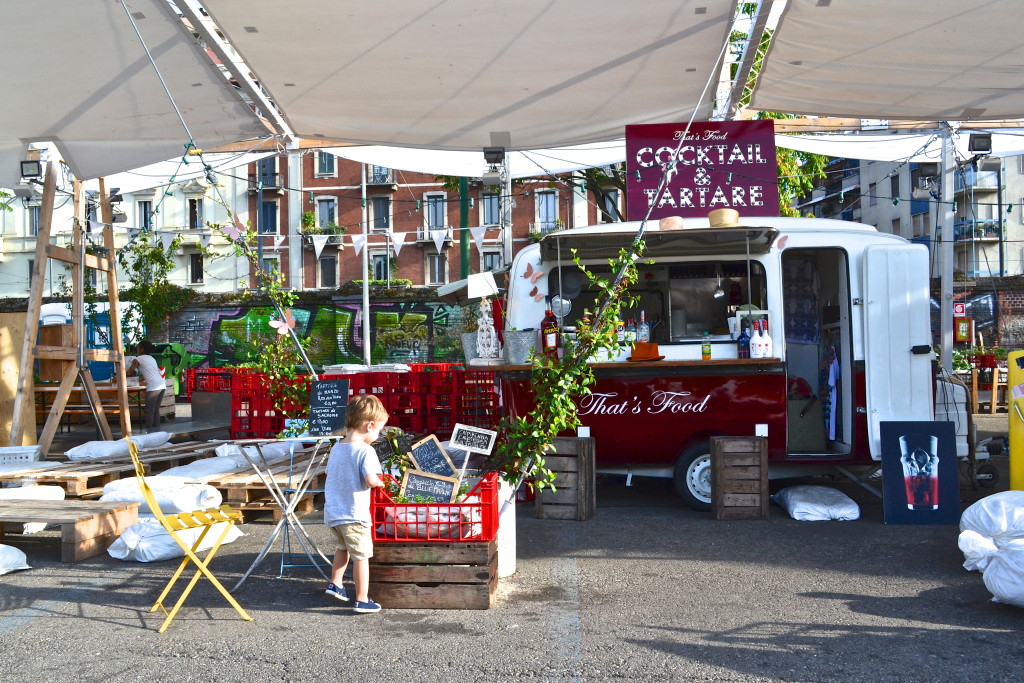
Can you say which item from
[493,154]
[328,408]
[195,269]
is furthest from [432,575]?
[195,269]

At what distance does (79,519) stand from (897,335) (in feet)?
23.9

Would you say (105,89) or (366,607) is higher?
(105,89)

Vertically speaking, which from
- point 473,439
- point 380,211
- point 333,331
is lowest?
point 473,439

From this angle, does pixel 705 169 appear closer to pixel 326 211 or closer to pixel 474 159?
pixel 474 159

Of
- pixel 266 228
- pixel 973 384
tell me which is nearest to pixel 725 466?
pixel 973 384

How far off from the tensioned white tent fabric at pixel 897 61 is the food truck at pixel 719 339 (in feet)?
5.64

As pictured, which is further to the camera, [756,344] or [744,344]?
[744,344]

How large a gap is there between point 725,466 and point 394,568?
3.72 m

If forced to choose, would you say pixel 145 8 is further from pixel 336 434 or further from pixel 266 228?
pixel 266 228

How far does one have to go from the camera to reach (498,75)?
30.8ft

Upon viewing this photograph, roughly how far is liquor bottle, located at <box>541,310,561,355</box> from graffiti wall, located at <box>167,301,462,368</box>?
21.2 m

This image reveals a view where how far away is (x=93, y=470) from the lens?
895cm

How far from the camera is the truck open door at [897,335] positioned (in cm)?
847

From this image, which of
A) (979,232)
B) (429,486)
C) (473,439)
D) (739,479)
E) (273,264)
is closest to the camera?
(429,486)
